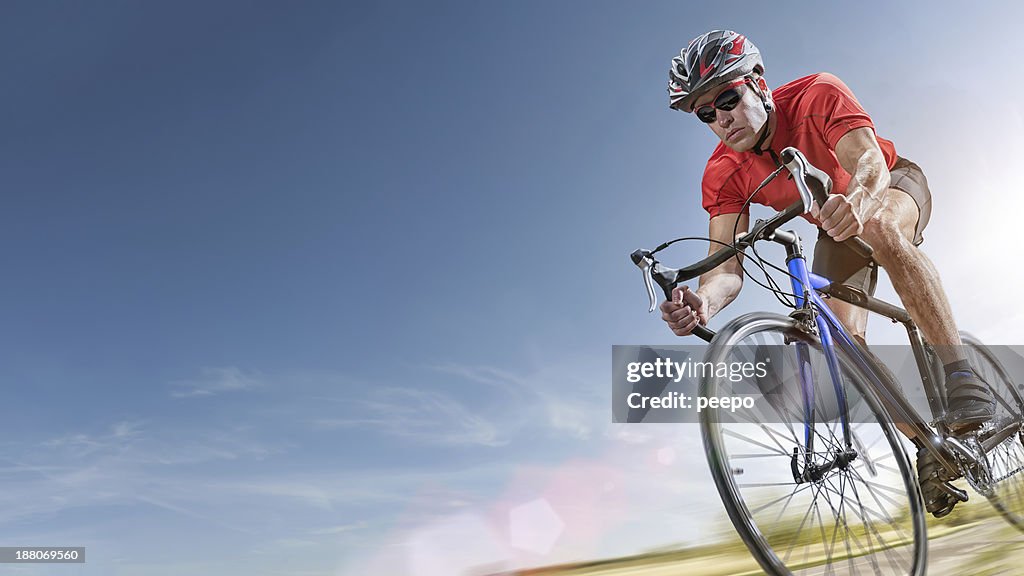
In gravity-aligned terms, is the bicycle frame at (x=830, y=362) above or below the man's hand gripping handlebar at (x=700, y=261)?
below

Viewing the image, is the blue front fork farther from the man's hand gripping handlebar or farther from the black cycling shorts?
the black cycling shorts

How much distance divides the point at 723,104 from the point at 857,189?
48.2 inches

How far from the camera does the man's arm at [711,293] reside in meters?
3.67

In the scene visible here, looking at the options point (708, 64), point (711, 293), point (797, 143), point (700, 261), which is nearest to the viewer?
point (700, 261)

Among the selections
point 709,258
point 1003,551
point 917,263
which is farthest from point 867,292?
point 1003,551

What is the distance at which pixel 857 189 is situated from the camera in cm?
332

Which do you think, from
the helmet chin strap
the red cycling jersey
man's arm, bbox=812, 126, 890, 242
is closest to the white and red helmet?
the helmet chin strap

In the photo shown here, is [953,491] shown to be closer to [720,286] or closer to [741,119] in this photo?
[720,286]

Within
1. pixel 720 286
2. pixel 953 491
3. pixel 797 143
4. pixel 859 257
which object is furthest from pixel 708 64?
pixel 953 491

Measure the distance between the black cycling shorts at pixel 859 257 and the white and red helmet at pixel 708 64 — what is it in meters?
1.31

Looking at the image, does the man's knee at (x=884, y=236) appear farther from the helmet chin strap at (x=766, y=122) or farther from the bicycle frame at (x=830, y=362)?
the helmet chin strap at (x=766, y=122)

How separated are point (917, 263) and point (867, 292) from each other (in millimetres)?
788

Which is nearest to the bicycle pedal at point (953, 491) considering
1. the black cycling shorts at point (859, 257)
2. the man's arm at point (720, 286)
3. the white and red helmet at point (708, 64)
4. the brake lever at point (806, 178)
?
the black cycling shorts at point (859, 257)

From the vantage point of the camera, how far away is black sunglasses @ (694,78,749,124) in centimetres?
425
